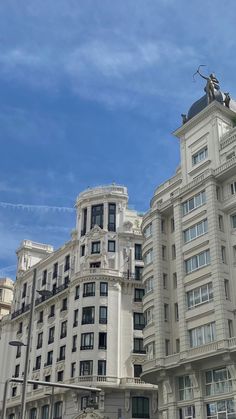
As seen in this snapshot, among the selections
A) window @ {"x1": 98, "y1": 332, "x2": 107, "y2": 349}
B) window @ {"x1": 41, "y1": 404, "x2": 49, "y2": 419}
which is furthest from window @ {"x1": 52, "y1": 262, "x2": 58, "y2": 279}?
window @ {"x1": 41, "y1": 404, "x2": 49, "y2": 419}

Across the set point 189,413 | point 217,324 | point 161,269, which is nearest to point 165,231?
point 161,269

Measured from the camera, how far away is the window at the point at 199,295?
1686 inches

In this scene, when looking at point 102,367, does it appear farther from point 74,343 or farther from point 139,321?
point 139,321

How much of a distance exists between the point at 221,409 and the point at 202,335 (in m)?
5.77

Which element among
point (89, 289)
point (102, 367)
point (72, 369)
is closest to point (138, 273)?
point (89, 289)

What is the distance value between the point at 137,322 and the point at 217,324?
23812 millimetres

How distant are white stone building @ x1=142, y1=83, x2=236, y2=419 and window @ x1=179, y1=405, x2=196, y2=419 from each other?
0.07 m

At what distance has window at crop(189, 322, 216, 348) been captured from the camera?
41481 mm

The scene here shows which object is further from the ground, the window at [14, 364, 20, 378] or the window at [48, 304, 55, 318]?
the window at [48, 304, 55, 318]

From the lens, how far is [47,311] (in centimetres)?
7131

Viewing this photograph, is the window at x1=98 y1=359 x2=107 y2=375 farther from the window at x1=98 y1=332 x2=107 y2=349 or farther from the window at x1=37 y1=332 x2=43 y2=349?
the window at x1=37 y1=332 x2=43 y2=349

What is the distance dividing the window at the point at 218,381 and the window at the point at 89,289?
77.7ft

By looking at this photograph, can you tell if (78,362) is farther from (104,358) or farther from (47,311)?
(47,311)

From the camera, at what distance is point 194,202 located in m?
47.7
